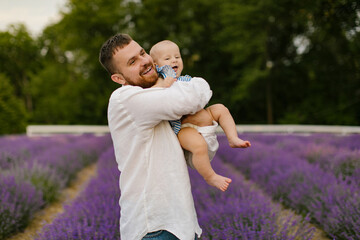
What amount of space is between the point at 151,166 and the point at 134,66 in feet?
1.59

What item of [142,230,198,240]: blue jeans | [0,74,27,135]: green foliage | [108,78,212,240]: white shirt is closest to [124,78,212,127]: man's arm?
[108,78,212,240]: white shirt

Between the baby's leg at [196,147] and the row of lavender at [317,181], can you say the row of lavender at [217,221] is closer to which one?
the row of lavender at [317,181]

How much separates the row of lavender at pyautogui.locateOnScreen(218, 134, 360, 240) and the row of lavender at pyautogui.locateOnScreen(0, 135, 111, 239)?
3.11 metres

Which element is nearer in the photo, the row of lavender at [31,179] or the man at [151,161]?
the man at [151,161]

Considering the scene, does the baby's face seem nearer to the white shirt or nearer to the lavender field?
the white shirt

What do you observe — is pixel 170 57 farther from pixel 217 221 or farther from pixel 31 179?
pixel 31 179

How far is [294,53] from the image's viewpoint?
20.3 meters

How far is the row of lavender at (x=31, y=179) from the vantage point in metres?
3.55

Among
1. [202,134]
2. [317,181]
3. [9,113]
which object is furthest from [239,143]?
[9,113]

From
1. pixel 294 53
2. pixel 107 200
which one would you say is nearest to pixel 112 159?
pixel 107 200

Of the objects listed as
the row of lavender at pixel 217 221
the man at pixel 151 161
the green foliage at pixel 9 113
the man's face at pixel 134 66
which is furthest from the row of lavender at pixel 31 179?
the green foliage at pixel 9 113

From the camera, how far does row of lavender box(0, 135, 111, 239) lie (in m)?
3.55

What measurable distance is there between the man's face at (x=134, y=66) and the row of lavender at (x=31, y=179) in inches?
112

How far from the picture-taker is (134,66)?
1452 millimetres
